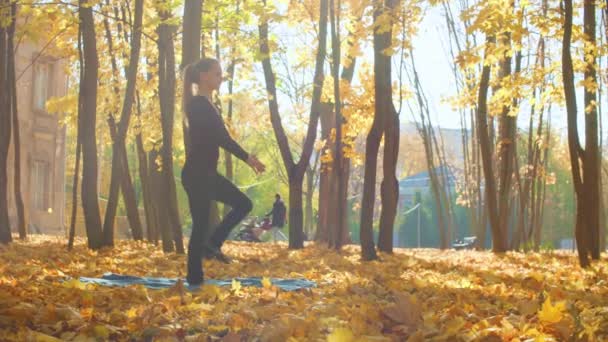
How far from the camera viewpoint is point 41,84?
34625 millimetres

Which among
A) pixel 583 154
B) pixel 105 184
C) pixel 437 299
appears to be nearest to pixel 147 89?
pixel 583 154

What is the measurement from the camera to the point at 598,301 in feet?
18.9

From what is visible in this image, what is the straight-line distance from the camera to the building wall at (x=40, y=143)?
33000mm

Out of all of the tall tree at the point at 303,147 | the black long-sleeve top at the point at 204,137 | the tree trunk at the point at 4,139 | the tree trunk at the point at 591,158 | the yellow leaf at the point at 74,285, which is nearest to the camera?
the yellow leaf at the point at 74,285

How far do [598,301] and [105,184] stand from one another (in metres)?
46.1

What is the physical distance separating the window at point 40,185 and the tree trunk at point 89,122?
21.4 meters

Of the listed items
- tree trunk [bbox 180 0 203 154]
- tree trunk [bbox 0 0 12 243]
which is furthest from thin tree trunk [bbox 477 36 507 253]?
tree trunk [bbox 0 0 12 243]

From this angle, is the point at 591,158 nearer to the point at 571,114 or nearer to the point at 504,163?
the point at 571,114

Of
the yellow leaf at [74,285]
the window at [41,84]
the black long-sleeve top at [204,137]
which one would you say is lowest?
the yellow leaf at [74,285]

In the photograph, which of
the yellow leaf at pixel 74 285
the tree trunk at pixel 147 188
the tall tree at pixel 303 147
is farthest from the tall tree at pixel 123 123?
the yellow leaf at pixel 74 285

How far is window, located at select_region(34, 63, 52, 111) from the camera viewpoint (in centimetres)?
3425

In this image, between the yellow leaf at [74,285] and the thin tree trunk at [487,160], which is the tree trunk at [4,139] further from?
the yellow leaf at [74,285]

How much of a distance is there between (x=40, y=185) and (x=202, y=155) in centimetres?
2933

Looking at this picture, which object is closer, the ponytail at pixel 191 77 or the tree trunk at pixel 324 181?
the ponytail at pixel 191 77
